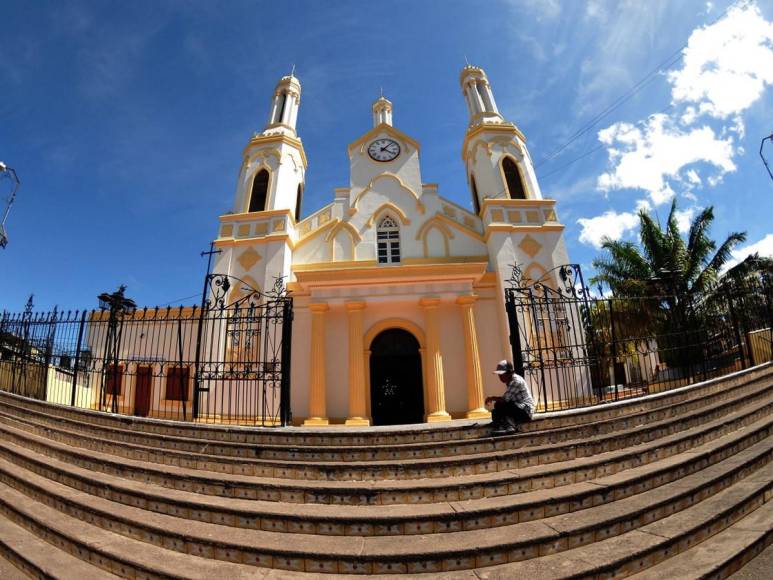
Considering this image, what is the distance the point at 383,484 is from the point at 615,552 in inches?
91.9

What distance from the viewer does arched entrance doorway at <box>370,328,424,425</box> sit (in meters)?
11.7

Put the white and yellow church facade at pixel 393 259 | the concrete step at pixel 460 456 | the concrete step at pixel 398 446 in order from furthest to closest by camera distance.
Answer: the white and yellow church facade at pixel 393 259 → the concrete step at pixel 398 446 → the concrete step at pixel 460 456

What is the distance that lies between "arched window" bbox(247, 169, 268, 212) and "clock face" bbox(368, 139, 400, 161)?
4683 mm

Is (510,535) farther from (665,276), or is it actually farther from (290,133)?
(290,133)

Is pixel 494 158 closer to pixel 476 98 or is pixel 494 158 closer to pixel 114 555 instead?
pixel 476 98

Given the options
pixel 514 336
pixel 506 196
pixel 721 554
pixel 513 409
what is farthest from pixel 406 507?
pixel 506 196

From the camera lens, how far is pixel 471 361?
11047 mm

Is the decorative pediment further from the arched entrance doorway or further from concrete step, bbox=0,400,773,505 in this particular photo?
concrete step, bbox=0,400,773,505

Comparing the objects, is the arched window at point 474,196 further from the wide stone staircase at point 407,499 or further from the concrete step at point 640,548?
the concrete step at point 640,548

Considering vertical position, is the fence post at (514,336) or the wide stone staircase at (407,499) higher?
the fence post at (514,336)

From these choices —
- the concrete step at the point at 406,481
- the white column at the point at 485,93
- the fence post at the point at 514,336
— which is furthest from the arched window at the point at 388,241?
the concrete step at the point at 406,481

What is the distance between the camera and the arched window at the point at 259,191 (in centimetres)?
1486

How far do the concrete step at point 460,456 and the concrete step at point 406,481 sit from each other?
4.3 inches

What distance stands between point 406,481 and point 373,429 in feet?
5.72
